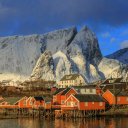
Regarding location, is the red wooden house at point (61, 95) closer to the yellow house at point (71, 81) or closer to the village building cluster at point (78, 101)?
the village building cluster at point (78, 101)

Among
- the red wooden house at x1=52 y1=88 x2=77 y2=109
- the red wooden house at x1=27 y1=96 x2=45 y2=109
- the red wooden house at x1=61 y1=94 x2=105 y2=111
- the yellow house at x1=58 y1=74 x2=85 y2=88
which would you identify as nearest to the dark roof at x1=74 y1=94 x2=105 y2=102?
the red wooden house at x1=61 y1=94 x2=105 y2=111

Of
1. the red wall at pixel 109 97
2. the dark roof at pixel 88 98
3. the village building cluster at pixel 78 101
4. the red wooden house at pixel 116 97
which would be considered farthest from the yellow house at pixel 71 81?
the dark roof at pixel 88 98

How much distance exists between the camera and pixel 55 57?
5896 inches

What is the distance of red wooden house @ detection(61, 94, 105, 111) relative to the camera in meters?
64.2

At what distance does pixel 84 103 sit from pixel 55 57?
85.9 meters

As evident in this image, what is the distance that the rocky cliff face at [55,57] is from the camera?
144 meters

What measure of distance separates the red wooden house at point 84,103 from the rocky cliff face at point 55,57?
7395 cm

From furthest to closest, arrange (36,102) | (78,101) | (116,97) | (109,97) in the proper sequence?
1. (36,102)
2. (109,97)
3. (116,97)
4. (78,101)

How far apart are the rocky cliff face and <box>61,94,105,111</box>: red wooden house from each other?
74.0 meters

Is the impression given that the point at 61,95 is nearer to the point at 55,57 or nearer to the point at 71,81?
the point at 71,81

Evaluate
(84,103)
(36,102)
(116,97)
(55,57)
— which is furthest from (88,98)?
(55,57)

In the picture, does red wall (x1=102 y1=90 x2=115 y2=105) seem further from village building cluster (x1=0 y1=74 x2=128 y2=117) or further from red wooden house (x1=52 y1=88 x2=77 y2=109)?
red wooden house (x1=52 y1=88 x2=77 y2=109)

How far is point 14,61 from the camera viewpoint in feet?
509

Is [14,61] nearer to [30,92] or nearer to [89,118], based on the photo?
[30,92]
